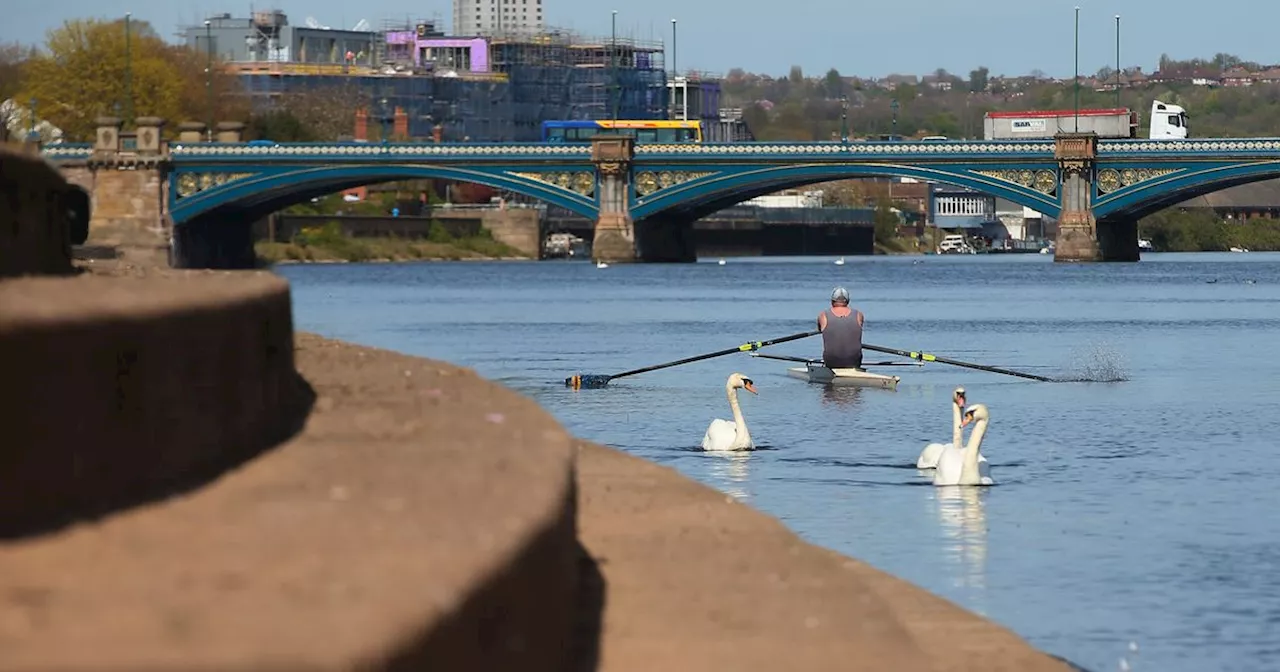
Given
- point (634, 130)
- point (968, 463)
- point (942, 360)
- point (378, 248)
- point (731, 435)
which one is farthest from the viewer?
point (634, 130)

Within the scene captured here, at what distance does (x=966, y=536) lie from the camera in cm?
1911

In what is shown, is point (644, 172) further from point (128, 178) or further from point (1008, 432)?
point (1008, 432)

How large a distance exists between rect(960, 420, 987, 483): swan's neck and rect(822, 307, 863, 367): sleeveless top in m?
13.4

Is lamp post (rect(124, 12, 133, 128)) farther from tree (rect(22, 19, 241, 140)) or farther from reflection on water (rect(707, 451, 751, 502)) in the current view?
reflection on water (rect(707, 451, 751, 502))

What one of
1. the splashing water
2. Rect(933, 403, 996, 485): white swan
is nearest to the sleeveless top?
the splashing water

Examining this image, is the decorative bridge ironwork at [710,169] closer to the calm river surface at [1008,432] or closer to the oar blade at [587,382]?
the calm river surface at [1008,432]

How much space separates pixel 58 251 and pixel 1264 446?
21.0 meters

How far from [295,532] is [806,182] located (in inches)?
4120

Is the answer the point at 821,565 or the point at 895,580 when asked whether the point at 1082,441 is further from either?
the point at 821,565

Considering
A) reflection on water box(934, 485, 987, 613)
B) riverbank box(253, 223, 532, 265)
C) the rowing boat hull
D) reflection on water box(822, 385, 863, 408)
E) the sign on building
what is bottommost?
riverbank box(253, 223, 532, 265)

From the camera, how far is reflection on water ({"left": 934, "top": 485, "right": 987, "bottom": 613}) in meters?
16.3

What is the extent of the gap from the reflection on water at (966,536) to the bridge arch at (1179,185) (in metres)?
82.0

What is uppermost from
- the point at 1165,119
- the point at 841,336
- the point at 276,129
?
the point at 1165,119

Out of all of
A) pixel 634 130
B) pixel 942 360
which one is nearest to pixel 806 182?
pixel 634 130
